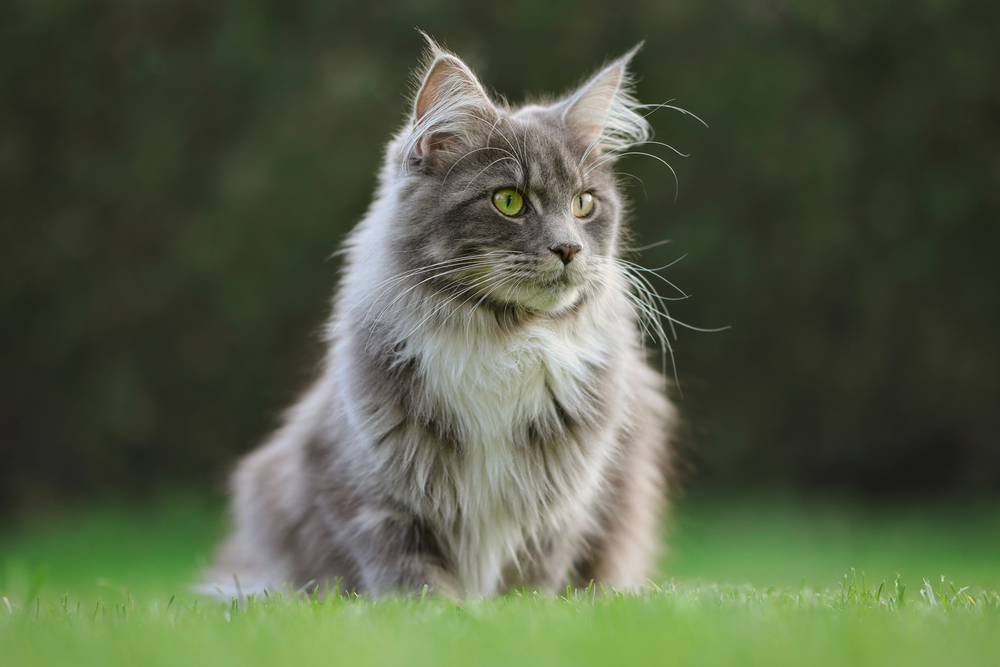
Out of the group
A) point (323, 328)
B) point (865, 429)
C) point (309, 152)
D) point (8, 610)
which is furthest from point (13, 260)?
point (865, 429)

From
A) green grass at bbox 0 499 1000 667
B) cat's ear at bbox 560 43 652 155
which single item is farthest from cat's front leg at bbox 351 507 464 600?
cat's ear at bbox 560 43 652 155

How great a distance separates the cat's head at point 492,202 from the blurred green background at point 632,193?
3.28 metres

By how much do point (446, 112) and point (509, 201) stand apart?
1.11 feet

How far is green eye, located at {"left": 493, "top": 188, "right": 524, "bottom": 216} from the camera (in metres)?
2.45

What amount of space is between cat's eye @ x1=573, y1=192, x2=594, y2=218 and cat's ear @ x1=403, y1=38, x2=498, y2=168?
1.13 ft

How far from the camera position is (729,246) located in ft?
20.2

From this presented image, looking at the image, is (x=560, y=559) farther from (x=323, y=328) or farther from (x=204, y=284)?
(x=204, y=284)

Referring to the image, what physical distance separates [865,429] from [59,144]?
257 inches

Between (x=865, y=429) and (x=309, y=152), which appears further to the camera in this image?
(x=865, y=429)

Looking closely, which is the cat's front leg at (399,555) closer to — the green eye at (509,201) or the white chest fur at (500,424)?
the white chest fur at (500,424)

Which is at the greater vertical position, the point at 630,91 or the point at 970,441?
the point at 630,91

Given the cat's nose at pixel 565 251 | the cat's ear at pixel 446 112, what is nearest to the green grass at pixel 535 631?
the cat's nose at pixel 565 251

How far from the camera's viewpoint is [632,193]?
18.5 feet

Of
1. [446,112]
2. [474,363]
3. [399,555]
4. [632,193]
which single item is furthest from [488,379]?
[632,193]
